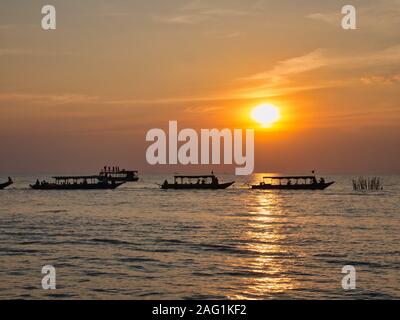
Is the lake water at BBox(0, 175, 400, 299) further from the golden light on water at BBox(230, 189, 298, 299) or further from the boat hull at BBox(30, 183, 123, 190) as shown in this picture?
the boat hull at BBox(30, 183, 123, 190)

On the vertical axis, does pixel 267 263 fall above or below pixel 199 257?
below

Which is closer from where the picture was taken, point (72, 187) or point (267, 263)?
point (267, 263)

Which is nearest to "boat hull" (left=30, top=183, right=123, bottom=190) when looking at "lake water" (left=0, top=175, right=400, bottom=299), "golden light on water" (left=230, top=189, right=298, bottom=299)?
"lake water" (left=0, top=175, right=400, bottom=299)

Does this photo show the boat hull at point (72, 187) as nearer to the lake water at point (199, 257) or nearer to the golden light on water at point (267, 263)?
the lake water at point (199, 257)

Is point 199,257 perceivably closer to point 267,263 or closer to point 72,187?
point 267,263

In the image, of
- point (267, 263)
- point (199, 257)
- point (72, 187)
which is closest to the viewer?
point (267, 263)

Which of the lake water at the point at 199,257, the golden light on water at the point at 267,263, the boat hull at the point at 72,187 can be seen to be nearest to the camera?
the lake water at the point at 199,257

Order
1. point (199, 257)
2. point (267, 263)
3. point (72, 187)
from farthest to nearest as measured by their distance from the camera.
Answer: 1. point (72, 187)
2. point (199, 257)
3. point (267, 263)

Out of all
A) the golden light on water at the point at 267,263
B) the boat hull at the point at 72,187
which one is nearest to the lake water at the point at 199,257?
the golden light on water at the point at 267,263

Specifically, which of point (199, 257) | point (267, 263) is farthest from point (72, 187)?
point (267, 263)

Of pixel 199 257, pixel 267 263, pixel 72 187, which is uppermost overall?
pixel 72 187

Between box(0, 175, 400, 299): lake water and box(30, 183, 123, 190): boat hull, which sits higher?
box(30, 183, 123, 190): boat hull
